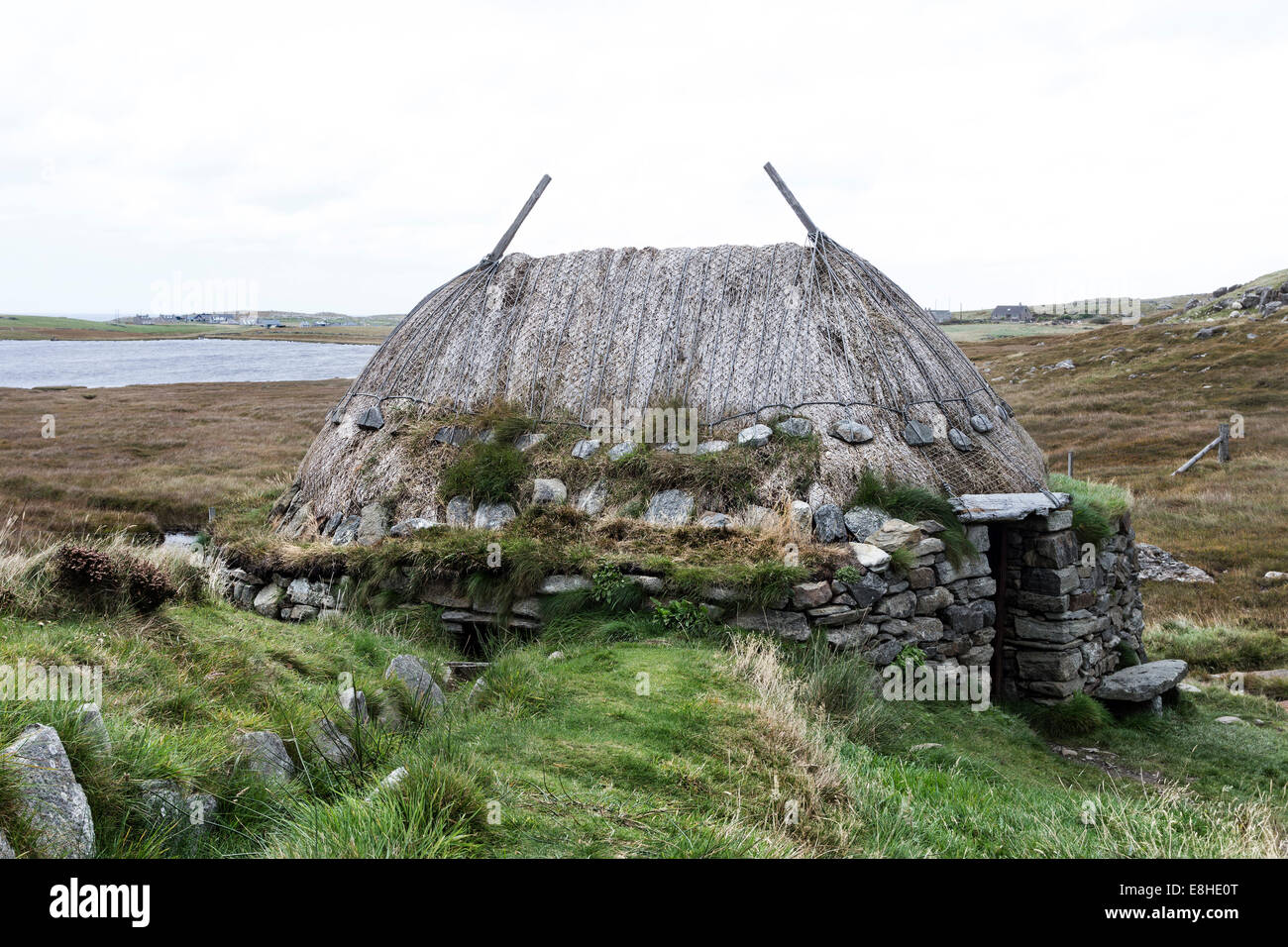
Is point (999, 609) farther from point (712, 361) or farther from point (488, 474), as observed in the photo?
point (488, 474)

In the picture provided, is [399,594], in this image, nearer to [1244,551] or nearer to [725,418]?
[725,418]

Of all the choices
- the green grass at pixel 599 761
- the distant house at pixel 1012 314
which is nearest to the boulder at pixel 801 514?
the green grass at pixel 599 761

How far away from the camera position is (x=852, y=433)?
10023 mm

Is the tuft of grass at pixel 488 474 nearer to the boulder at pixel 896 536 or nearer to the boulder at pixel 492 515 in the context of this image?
the boulder at pixel 492 515

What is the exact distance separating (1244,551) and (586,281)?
19180 mm

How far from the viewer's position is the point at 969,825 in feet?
17.0

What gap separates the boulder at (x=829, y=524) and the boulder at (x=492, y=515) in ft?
11.4

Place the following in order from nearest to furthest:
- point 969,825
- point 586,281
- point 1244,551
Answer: point 969,825, point 586,281, point 1244,551

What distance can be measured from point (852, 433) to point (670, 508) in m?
2.25

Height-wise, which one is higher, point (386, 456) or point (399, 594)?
point (386, 456)

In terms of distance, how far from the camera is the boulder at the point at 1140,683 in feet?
34.0

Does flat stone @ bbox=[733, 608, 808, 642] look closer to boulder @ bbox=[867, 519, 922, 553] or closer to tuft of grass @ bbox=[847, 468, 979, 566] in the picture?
boulder @ bbox=[867, 519, 922, 553]

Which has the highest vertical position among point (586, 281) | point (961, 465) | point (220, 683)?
point (586, 281)
